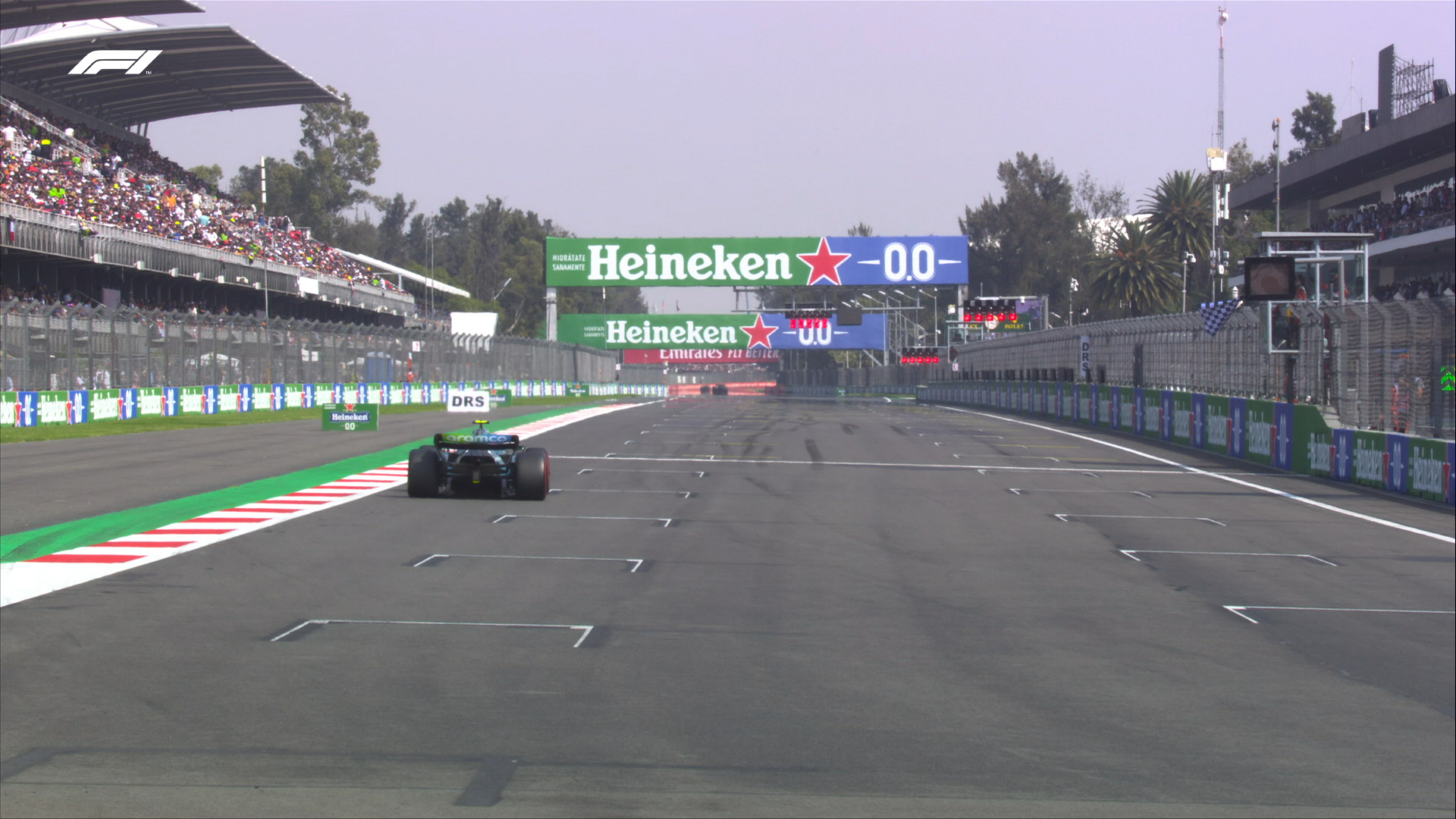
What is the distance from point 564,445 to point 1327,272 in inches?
1408

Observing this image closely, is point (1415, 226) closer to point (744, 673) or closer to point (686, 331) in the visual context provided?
point (744, 673)

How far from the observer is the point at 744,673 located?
828cm

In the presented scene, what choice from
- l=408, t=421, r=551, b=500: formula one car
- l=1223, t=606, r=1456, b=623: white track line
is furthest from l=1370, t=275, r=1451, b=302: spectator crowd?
l=1223, t=606, r=1456, b=623: white track line

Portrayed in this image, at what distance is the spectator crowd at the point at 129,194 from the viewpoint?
46997mm

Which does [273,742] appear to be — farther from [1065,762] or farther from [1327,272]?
[1327,272]

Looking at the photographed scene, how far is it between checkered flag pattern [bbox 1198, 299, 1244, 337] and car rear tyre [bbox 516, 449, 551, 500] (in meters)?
18.0

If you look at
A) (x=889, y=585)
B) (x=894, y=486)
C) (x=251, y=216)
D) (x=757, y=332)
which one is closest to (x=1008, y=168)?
(x=757, y=332)

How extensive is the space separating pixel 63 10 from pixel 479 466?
4051 cm

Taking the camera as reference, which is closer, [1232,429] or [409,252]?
[1232,429]

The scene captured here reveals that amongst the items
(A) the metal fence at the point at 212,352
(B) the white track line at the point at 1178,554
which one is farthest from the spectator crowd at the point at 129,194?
(B) the white track line at the point at 1178,554

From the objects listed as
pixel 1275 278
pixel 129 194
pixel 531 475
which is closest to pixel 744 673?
pixel 531 475

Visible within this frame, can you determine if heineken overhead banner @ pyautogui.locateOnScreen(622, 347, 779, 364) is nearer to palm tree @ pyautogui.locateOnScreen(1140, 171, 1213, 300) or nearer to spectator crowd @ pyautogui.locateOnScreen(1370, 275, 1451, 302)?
palm tree @ pyautogui.locateOnScreen(1140, 171, 1213, 300)

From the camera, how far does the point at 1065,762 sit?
6.50 m

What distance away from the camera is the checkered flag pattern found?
97.9 ft
